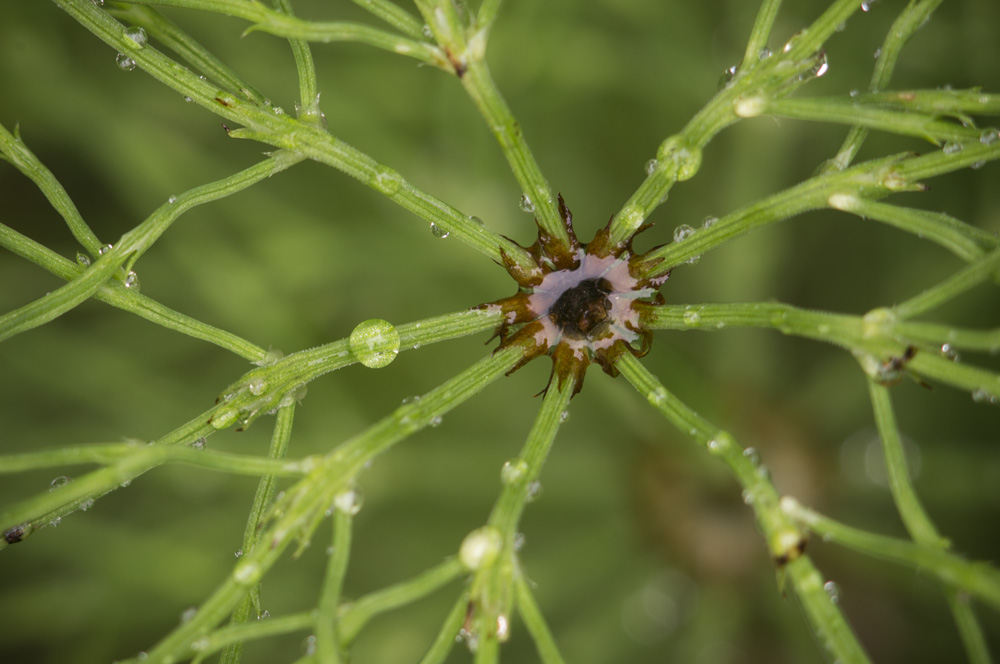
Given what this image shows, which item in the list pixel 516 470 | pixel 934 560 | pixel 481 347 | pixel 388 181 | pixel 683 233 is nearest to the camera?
pixel 934 560

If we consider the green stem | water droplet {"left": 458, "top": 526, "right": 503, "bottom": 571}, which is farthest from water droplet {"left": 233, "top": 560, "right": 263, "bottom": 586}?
the green stem

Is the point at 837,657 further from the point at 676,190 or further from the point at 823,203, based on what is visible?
the point at 676,190

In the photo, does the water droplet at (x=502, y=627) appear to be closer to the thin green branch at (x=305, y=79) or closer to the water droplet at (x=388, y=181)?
the water droplet at (x=388, y=181)

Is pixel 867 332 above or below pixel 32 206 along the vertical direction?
below

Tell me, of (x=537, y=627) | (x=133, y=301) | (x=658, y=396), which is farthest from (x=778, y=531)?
(x=133, y=301)

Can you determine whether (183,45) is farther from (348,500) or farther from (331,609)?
(331,609)

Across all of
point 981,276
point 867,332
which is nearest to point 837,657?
point 867,332
